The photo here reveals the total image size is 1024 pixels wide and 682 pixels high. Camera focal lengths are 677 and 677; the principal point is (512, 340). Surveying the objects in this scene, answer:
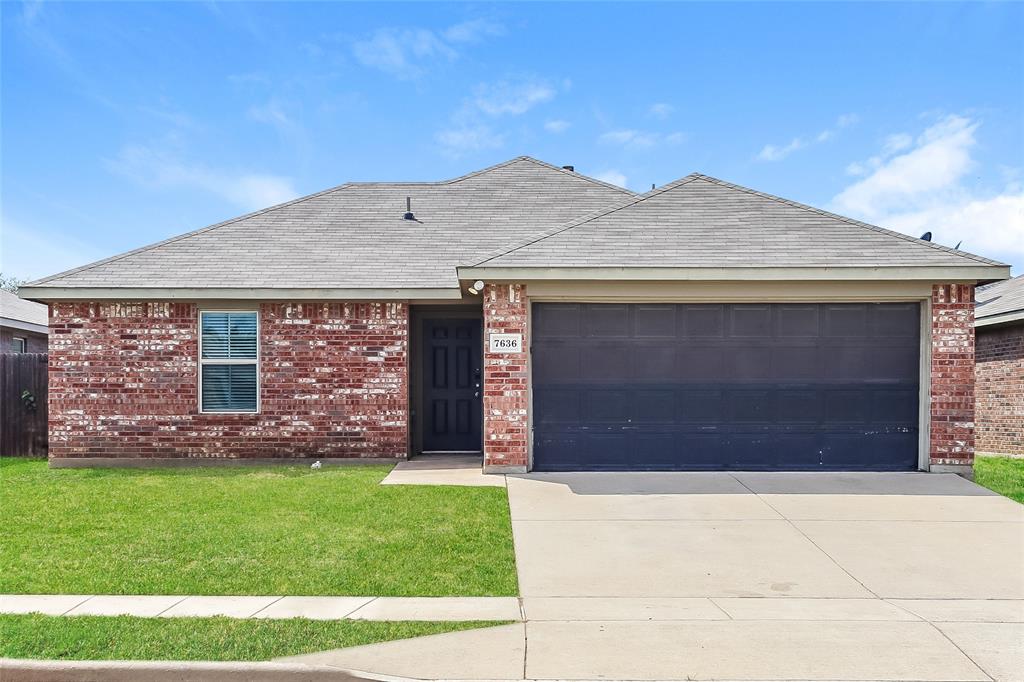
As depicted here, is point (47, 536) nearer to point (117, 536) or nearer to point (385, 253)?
point (117, 536)

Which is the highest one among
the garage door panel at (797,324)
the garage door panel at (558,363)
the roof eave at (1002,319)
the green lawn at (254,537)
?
the roof eave at (1002,319)

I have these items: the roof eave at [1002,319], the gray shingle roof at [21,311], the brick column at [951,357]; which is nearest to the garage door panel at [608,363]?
the brick column at [951,357]

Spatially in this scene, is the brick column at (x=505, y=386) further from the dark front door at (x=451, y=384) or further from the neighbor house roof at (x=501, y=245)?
the dark front door at (x=451, y=384)

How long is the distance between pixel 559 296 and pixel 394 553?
15.7 feet

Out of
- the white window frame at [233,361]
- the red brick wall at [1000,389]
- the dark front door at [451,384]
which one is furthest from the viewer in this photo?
the red brick wall at [1000,389]

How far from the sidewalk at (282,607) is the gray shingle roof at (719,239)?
17.3 ft

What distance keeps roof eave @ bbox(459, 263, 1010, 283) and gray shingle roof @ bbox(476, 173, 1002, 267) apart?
8 centimetres

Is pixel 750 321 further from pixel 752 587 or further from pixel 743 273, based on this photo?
pixel 752 587

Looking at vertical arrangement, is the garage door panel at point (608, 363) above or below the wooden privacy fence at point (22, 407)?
above

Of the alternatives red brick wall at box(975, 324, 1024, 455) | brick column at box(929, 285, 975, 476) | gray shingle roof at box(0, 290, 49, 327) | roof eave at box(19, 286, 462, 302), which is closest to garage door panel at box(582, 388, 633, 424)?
roof eave at box(19, 286, 462, 302)

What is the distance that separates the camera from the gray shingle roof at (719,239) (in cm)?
948

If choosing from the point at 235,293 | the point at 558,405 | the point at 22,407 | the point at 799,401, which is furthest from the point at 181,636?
the point at 22,407

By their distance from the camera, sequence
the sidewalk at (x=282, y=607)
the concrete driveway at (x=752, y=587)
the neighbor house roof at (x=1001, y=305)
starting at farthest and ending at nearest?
the neighbor house roof at (x=1001, y=305) → the sidewalk at (x=282, y=607) → the concrete driveway at (x=752, y=587)

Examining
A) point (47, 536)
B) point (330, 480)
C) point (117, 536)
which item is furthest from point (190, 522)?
point (330, 480)
